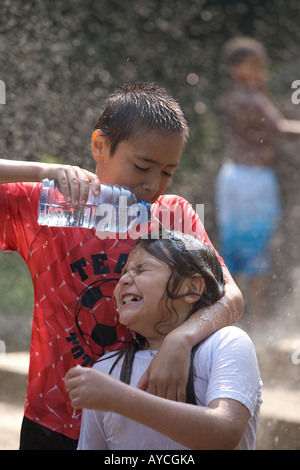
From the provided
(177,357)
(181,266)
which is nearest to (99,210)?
(181,266)

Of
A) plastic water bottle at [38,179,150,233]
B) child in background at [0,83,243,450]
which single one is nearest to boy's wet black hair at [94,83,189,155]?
child in background at [0,83,243,450]

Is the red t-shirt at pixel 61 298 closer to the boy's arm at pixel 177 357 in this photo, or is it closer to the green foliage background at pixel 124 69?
the boy's arm at pixel 177 357

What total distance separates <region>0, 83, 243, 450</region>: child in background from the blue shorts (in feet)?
6.31

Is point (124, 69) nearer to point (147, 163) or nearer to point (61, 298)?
point (147, 163)

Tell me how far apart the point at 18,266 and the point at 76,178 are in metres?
3.86

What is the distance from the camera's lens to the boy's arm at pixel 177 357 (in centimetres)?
152

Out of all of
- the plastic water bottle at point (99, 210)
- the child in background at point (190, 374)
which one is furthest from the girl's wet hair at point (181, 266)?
the plastic water bottle at point (99, 210)

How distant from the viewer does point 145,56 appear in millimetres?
5848

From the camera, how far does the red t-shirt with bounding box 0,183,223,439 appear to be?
177cm

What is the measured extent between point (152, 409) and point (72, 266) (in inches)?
20.4

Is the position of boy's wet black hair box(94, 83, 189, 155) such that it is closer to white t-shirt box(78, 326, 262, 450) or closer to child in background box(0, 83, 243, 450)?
child in background box(0, 83, 243, 450)
